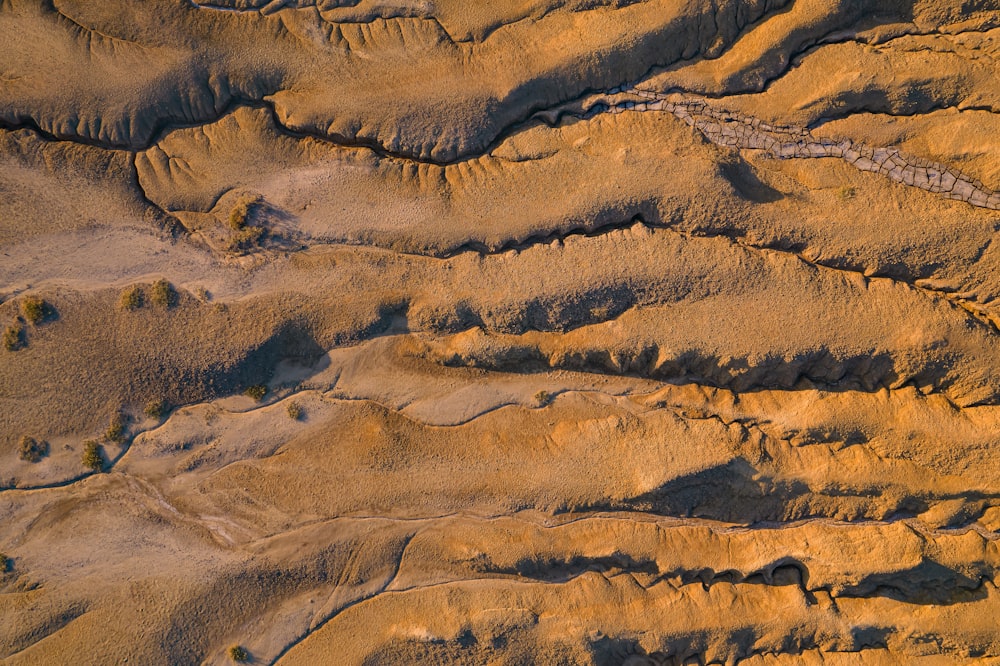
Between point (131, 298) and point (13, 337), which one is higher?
point (131, 298)

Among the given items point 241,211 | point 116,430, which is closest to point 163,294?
point 241,211

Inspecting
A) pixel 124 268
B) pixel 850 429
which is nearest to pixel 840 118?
pixel 850 429

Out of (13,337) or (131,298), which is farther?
(131,298)

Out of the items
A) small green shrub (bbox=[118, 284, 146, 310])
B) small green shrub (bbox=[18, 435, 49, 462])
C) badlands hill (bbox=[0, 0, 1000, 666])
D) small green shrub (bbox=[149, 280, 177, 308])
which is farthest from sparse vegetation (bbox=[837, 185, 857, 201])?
small green shrub (bbox=[18, 435, 49, 462])

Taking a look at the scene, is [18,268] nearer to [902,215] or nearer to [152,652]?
[152,652]

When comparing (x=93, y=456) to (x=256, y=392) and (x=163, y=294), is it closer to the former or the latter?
(x=256, y=392)
